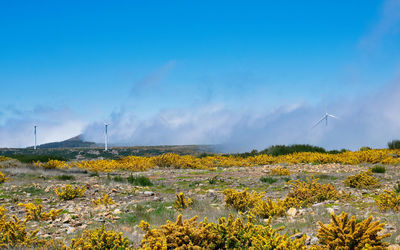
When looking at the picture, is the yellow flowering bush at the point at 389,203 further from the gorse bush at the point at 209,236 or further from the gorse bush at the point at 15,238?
the gorse bush at the point at 15,238

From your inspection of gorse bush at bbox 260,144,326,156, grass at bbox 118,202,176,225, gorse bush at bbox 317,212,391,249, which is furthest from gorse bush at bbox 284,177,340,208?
gorse bush at bbox 260,144,326,156

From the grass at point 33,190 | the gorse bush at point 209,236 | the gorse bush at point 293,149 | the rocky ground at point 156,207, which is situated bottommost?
the rocky ground at point 156,207

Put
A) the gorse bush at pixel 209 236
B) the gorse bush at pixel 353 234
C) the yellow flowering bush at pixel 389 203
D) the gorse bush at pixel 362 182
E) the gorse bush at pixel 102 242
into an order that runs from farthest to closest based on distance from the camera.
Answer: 1. the gorse bush at pixel 362 182
2. the yellow flowering bush at pixel 389 203
3. the gorse bush at pixel 102 242
4. the gorse bush at pixel 209 236
5. the gorse bush at pixel 353 234

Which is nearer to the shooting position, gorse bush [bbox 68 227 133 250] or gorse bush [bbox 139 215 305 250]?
Result: gorse bush [bbox 139 215 305 250]

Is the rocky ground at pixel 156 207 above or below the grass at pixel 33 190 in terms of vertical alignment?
below

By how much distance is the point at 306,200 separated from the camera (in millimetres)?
8570

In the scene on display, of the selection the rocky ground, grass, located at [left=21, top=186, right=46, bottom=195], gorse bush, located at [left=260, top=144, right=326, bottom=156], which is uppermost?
gorse bush, located at [left=260, top=144, right=326, bottom=156]

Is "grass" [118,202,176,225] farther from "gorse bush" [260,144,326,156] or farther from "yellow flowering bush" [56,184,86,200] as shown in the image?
"gorse bush" [260,144,326,156]

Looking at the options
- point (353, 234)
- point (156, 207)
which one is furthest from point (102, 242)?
point (353, 234)

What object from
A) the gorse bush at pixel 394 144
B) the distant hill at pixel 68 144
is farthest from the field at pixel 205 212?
the distant hill at pixel 68 144

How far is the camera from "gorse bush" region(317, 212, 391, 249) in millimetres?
4312

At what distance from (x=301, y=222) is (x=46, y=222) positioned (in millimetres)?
5586

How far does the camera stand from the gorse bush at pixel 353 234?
4312 millimetres

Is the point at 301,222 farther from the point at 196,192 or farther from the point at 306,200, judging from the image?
the point at 196,192
